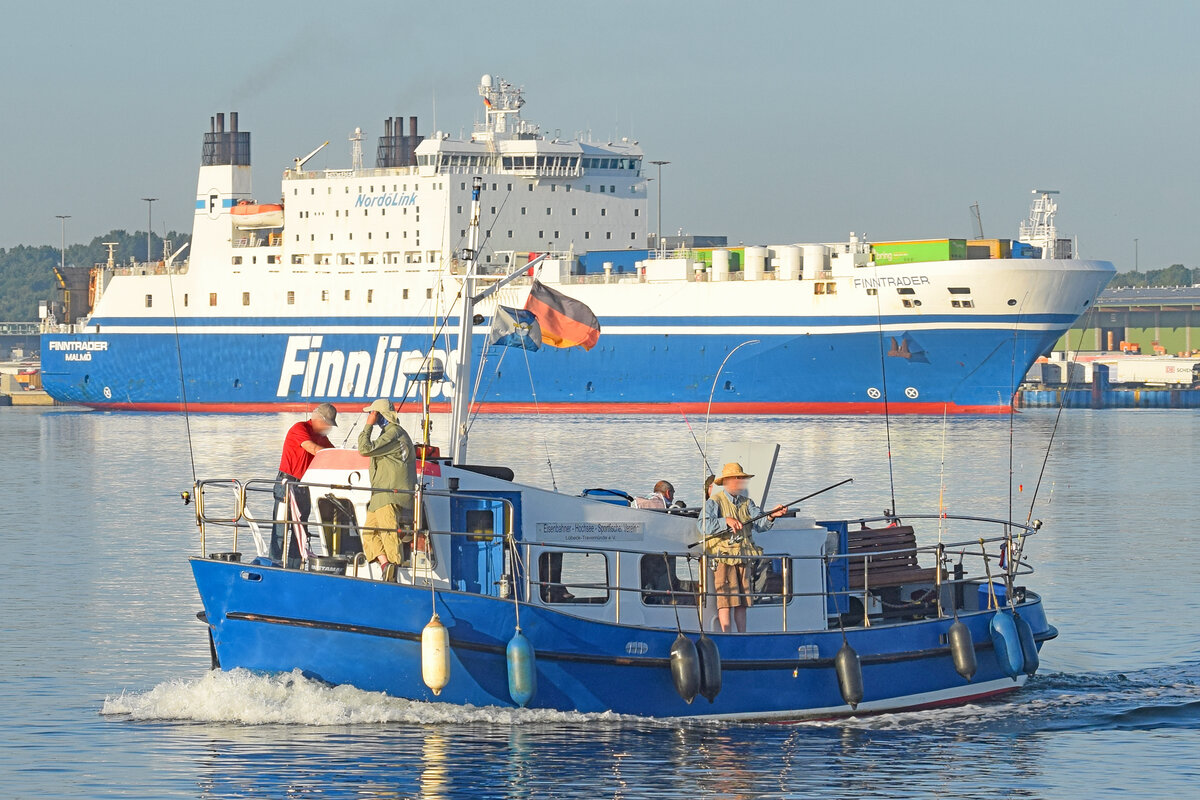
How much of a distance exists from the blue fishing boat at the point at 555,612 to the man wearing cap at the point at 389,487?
138mm

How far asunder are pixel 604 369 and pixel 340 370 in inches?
456

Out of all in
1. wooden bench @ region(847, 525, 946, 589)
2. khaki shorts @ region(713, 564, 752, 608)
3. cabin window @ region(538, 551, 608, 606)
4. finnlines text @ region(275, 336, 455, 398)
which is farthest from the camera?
finnlines text @ region(275, 336, 455, 398)

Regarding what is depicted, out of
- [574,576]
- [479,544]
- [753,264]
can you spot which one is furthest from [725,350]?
[479,544]

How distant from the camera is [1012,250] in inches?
2328

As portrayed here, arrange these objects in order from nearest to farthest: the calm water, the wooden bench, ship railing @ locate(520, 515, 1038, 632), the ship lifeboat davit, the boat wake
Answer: the calm water, ship railing @ locate(520, 515, 1038, 632), the boat wake, the wooden bench, the ship lifeboat davit

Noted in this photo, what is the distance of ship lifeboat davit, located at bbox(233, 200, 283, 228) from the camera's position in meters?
72.9

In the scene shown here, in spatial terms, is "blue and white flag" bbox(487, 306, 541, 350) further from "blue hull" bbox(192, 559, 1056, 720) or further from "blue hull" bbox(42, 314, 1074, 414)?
"blue hull" bbox(42, 314, 1074, 414)

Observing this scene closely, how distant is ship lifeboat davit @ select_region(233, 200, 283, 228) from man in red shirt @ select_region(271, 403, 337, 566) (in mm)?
59945

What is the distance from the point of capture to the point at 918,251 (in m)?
58.8

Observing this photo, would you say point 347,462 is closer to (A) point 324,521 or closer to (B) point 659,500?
(A) point 324,521

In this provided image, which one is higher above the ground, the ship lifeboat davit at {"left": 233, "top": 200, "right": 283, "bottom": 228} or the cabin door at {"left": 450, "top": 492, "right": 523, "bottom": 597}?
the ship lifeboat davit at {"left": 233, "top": 200, "right": 283, "bottom": 228}

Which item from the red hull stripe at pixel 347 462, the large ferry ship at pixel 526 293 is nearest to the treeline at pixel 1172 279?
the large ferry ship at pixel 526 293

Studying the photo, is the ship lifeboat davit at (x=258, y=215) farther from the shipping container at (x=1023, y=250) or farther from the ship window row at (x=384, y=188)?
the shipping container at (x=1023, y=250)

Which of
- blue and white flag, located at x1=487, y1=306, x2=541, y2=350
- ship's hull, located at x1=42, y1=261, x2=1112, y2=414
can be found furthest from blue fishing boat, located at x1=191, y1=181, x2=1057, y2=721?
ship's hull, located at x1=42, y1=261, x2=1112, y2=414
